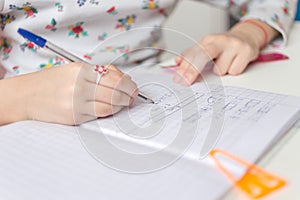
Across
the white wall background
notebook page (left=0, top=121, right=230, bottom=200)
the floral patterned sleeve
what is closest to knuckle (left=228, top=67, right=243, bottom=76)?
the floral patterned sleeve

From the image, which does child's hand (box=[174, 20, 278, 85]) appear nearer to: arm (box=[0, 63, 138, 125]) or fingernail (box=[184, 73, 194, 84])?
fingernail (box=[184, 73, 194, 84])

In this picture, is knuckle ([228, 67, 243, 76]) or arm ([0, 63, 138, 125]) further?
knuckle ([228, 67, 243, 76])

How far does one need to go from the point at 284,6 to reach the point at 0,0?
0.54m

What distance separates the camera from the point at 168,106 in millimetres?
→ 477

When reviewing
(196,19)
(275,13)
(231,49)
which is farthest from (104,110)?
(196,19)

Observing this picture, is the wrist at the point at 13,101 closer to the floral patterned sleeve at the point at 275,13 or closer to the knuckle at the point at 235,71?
the knuckle at the point at 235,71

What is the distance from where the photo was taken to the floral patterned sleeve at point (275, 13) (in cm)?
74

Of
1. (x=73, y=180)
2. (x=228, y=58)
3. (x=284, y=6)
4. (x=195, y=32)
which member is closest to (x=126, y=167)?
(x=73, y=180)

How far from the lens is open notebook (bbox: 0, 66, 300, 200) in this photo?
336 millimetres

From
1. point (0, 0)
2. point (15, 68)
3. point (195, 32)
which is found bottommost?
point (195, 32)

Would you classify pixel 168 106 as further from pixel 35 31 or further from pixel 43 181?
pixel 35 31

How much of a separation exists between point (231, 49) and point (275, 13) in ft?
0.64

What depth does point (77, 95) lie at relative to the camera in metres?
0.46

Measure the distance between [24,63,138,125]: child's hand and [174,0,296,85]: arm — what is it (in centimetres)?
13
